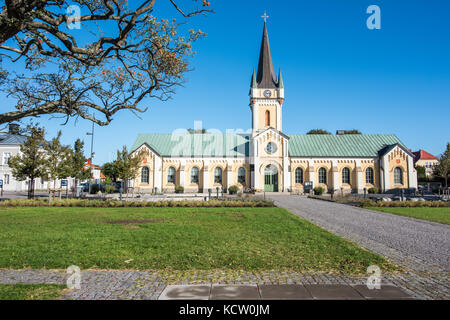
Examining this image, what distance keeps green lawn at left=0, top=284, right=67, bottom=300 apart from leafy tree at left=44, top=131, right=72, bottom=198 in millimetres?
22498

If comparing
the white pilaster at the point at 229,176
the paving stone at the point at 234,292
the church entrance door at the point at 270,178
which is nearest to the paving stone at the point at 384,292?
the paving stone at the point at 234,292

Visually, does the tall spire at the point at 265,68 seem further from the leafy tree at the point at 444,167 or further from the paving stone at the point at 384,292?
the paving stone at the point at 384,292

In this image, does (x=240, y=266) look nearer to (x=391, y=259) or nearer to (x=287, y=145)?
(x=391, y=259)

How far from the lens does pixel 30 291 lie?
4.40 metres

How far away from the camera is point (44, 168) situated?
24078 mm

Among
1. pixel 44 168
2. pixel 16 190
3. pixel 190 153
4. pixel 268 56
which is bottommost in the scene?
pixel 16 190

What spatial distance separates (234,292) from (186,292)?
766 mm

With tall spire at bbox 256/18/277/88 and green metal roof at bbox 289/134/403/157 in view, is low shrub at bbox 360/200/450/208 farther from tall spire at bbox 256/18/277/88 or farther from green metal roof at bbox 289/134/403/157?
tall spire at bbox 256/18/277/88

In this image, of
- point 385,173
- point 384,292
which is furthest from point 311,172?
point 384,292

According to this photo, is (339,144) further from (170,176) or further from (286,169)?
(170,176)

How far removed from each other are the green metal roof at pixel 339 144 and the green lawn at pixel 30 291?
1511 inches

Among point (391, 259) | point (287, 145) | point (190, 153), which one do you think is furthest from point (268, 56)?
point (391, 259)
